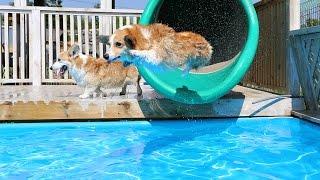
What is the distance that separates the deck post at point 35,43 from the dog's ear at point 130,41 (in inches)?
166

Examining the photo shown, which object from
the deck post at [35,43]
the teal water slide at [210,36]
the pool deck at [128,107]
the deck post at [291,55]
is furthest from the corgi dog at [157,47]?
the deck post at [35,43]

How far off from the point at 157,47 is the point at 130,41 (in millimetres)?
266

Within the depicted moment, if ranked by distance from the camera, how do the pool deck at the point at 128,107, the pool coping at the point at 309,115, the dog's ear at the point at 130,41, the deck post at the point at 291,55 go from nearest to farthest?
1. the dog's ear at the point at 130,41
2. the pool coping at the point at 309,115
3. the pool deck at the point at 128,107
4. the deck post at the point at 291,55

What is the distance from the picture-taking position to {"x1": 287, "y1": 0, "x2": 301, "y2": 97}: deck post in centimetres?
596

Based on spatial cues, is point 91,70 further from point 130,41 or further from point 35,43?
point 35,43

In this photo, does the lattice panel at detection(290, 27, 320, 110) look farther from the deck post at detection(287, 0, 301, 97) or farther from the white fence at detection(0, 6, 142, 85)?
the white fence at detection(0, 6, 142, 85)

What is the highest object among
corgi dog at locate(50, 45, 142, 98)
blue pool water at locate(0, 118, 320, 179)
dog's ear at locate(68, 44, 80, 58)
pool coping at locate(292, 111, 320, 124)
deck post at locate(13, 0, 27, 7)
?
deck post at locate(13, 0, 27, 7)

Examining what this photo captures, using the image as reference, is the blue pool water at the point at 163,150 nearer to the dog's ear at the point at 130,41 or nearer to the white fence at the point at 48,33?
the dog's ear at the point at 130,41

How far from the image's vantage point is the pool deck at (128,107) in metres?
5.39

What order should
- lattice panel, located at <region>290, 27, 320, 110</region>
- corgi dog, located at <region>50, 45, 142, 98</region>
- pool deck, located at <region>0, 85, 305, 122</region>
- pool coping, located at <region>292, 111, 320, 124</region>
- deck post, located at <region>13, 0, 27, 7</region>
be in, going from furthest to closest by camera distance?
deck post, located at <region>13, 0, 27, 7</region> → corgi dog, located at <region>50, 45, 142, 98</region> → lattice panel, located at <region>290, 27, 320, 110</region> → pool deck, located at <region>0, 85, 305, 122</region> → pool coping, located at <region>292, 111, 320, 124</region>

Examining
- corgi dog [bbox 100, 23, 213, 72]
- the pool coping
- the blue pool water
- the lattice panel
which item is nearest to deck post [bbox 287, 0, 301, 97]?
the lattice panel

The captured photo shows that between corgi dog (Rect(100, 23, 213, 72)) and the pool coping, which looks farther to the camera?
the pool coping

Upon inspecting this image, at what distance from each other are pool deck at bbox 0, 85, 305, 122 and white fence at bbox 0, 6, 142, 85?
1.85 metres

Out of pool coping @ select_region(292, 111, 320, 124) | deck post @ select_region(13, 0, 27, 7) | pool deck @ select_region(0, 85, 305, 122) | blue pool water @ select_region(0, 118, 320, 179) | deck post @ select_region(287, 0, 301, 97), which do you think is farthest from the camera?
deck post @ select_region(13, 0, 27, 7)
